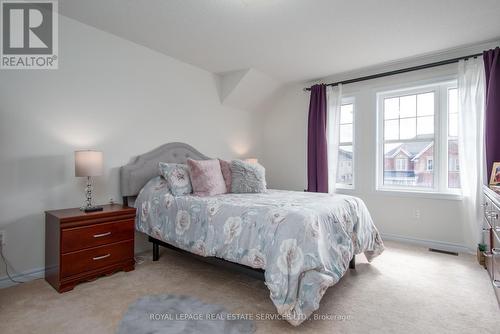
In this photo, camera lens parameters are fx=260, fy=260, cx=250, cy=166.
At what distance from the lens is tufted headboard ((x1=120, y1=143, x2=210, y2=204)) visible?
2932mm

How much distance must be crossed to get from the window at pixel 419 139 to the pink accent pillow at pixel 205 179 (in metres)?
2.48

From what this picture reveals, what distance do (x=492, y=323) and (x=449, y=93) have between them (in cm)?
280

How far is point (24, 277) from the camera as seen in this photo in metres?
2.31

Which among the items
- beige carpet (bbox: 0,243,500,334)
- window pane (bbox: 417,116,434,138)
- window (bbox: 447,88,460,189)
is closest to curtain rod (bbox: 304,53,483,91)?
window (bbox: 447,88,460,189)

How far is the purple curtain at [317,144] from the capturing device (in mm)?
4148

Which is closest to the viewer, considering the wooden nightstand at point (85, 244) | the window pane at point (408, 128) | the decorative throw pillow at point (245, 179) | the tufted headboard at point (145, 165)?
the wooden nightstand at point (85, 244)

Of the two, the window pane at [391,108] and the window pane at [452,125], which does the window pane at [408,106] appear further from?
the window pane at [452,125]

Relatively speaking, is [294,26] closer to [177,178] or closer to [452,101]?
[177,178]

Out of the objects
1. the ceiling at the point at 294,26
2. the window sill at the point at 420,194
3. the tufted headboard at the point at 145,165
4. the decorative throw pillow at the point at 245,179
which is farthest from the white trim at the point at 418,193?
the tufted headboard at the point at 145,165

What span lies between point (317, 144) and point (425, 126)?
1.48 m

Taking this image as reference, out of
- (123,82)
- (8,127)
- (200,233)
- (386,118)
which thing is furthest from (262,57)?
(8,127)

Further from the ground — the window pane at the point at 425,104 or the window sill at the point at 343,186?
the window pane at the point at 425,104

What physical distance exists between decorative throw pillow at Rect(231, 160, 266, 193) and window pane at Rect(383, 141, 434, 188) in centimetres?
206

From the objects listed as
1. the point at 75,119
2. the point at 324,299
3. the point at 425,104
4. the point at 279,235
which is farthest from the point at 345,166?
the point at 75,119
